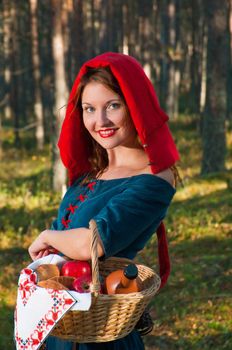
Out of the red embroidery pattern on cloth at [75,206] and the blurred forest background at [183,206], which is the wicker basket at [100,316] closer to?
the red embroidery pattern on cloth at [75,206]

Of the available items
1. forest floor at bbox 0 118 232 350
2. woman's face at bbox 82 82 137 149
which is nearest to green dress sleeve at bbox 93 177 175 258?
woman's face at bbox 82 82 137 149

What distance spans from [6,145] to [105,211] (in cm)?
2362

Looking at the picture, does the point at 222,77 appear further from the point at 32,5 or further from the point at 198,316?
the point at 32,5

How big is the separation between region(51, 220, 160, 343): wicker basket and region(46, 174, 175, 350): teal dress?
0.46ft

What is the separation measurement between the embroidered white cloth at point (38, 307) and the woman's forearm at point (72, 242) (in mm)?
148

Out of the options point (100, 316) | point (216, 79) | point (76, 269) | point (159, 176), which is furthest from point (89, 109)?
point (216, 79)

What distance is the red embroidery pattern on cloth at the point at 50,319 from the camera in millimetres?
2369

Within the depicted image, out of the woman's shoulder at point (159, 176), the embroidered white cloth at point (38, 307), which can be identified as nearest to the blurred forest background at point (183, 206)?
the woman's shoulder at point (159, 176)

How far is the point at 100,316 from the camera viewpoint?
7.91 ft

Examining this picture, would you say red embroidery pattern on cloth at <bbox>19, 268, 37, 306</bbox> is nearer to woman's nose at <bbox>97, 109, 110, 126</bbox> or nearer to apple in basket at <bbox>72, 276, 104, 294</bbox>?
apple in basket at <bbox>72, 276, 104, 294</bbox>

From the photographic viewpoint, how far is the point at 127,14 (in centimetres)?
3023

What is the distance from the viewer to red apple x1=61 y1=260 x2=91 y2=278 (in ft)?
8.32

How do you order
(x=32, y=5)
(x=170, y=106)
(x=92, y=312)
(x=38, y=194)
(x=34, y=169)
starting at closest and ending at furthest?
(x=92, y=312)
(x=38, y=194)
(x=34, y=169)
(x=32, y=5)
(x=170, y=106)

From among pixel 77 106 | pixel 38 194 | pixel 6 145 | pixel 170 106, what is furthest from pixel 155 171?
pixel 170 106
